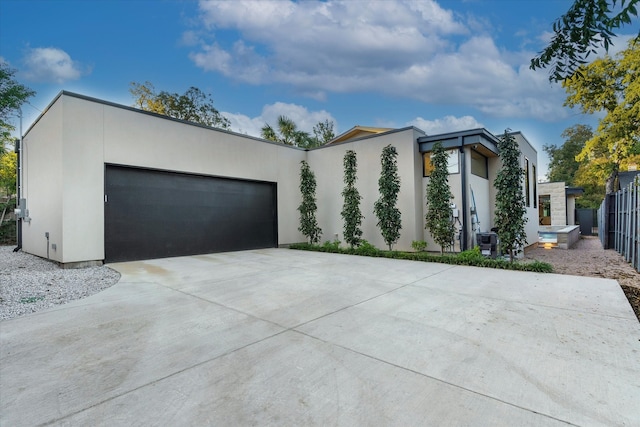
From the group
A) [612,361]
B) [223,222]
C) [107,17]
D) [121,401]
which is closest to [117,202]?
[223,222]

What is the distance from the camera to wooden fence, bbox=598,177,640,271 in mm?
5807

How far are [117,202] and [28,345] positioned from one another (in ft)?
16.6

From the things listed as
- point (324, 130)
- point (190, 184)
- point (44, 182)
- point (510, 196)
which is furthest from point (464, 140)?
point (324, 130)

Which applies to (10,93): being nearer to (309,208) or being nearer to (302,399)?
(309,208)

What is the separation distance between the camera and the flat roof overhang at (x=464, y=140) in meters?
7.75

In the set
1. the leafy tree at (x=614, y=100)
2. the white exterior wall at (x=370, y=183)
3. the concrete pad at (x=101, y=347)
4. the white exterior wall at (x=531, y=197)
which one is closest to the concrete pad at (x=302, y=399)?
the concrete pad at (x=101, y=347)

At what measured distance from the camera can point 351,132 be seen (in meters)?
14.7

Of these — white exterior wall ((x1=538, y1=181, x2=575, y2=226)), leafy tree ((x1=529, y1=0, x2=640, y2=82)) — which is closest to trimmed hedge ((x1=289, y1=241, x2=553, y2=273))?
leafy tree ((x1=529, y1=0, x2=640, y2=82))

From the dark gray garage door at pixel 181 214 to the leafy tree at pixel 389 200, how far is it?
3693 mm

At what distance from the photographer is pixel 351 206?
8.87m

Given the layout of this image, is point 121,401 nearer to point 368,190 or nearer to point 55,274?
point 55,274

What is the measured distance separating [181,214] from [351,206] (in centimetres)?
463

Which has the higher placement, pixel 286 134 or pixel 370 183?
pixel 286 134

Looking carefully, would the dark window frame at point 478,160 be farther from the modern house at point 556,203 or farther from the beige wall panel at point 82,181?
the modern house at point 556,203
